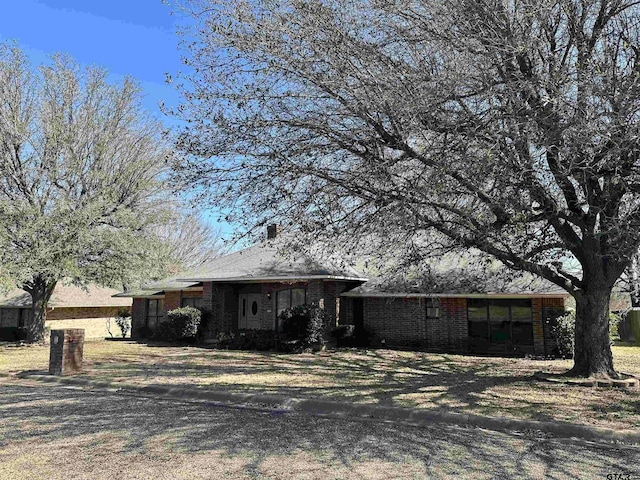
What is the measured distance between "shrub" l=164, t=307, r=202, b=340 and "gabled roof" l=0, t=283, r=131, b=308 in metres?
9.44

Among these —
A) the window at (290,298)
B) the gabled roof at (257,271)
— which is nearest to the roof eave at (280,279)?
the gabled roof at (257,271)

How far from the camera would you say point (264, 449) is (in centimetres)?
585

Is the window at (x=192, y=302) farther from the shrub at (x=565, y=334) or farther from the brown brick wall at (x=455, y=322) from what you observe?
the shrub at (x=565, y=334)

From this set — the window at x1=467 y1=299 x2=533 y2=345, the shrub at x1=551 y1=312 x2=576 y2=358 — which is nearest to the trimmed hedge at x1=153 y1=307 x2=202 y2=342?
the window at x1=467 y1=299 x2=533 y2=345

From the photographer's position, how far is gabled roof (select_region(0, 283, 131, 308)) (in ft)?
98.5

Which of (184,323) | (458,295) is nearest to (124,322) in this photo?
(184,323)

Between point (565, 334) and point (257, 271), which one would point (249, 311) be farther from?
point (565, 334)

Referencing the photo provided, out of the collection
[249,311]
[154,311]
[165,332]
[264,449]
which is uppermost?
[249,311]

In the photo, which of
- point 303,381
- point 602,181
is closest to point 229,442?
point 303,381

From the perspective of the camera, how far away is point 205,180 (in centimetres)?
998

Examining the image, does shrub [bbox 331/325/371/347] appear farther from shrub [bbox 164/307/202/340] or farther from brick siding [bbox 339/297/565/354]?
shrub [bbox 164/307/202/340]

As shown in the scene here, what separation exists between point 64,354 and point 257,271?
9.58 m

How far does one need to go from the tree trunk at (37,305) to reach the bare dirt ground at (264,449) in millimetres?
15811

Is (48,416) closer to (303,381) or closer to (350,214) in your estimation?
(303,381)
